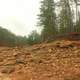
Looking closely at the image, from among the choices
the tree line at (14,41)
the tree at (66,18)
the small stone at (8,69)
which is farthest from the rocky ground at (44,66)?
the tree at (66,18)

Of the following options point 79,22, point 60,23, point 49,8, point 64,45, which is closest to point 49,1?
point 49,8

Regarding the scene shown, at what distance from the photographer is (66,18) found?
42.8 m

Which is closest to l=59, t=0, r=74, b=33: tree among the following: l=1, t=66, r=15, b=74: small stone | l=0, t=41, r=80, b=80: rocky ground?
l=0, t=41, r=80, b=80: rocky ground

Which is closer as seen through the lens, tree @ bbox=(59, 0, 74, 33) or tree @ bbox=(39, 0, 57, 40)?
tree @ bbox=(59, 0, 74, 33)

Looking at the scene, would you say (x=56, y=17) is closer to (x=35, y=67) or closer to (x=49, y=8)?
(x=49, y=8)

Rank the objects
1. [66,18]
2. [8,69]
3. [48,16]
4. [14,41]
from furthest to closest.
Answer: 1. [48,16]
2. [66,18]
3. [14,41]
4. [8,69]

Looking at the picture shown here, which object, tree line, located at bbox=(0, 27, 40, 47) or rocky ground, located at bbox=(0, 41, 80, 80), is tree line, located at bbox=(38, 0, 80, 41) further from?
rocky ground, located at bbox=(0, 41, 80, 80)

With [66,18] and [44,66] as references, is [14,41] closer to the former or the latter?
[66,18]

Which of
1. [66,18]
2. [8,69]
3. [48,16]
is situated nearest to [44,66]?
[8,69]

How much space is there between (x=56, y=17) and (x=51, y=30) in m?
3.53

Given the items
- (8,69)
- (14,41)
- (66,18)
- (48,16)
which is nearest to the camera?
(8,69)

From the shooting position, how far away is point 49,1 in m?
46.5

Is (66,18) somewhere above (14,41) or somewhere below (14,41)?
above

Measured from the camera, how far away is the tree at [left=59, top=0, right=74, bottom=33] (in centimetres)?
3996
